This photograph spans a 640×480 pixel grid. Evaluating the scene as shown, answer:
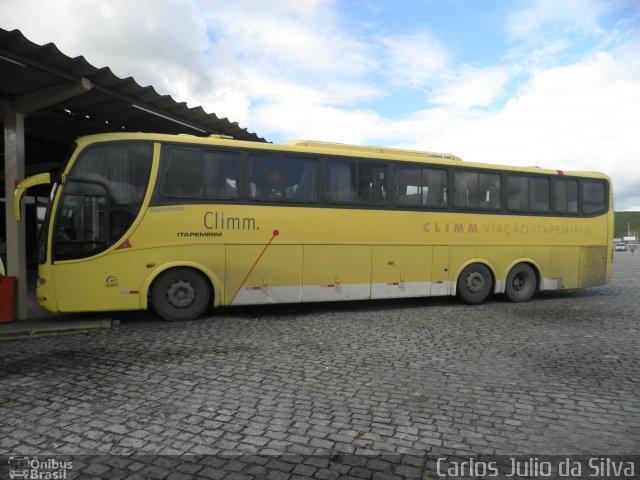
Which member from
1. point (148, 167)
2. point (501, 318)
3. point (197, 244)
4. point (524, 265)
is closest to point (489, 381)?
point (501, 318)

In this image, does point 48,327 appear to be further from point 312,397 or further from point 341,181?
point 341,181

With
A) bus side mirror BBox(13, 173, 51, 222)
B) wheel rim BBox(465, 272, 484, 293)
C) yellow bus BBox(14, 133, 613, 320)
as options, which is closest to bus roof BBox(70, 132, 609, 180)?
A: yellow bus BBox(14, 133, 613, 320)

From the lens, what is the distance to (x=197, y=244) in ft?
26.0

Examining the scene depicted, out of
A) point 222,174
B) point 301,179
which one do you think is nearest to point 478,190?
point 301,179

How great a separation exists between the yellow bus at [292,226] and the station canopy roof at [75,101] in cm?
110

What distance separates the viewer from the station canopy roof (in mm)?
6766

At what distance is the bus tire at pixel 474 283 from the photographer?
10188 mm

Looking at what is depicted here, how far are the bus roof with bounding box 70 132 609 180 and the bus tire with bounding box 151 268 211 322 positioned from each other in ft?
8.07

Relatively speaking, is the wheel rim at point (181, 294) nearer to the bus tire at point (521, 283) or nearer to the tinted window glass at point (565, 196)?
the bus tire at point (521, 283)

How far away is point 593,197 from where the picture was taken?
38.4ft

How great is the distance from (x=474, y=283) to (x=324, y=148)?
484cm

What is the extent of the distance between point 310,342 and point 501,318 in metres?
4.37

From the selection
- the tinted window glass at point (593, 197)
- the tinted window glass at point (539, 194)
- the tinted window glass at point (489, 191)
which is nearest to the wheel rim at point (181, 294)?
the tinted window glass at point (489, 191)

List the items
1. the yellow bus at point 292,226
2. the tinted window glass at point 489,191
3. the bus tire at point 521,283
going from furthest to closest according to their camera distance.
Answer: the bus tire at point 521,283
the tinted window glass at point 489,191
the yellow bus at point 292,226
